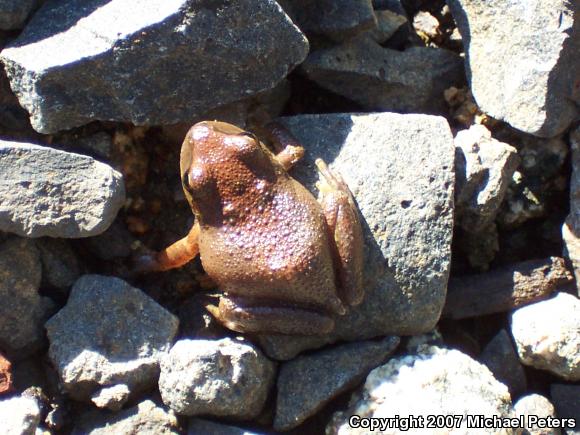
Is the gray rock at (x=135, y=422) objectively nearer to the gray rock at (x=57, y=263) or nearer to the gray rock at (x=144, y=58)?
the gray rock at (x=57, y=263)

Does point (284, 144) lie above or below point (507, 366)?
above

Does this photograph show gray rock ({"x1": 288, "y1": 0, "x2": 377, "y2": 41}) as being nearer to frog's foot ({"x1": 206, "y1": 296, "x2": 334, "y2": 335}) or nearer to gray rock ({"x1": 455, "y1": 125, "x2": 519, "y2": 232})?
gray rock ({"x1": 455, "y1": 125, "x2": 519, "y2": 232})

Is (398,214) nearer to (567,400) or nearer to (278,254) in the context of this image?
(278,254)

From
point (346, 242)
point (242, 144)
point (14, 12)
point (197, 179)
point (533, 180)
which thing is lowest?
point (533, 180)

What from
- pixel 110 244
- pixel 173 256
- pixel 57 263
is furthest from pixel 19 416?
pixel 173 256

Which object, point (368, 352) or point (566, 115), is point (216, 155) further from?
point (566, 115)

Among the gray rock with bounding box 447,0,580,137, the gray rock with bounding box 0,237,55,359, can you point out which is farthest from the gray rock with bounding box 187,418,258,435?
the gray rock with bounding box 447,0,580,137
